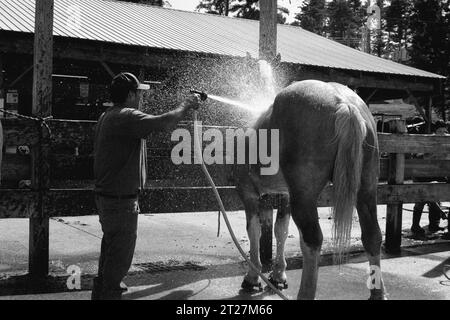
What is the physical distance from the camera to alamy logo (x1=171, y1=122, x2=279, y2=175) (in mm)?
4912

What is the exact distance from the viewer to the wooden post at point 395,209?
7.07m

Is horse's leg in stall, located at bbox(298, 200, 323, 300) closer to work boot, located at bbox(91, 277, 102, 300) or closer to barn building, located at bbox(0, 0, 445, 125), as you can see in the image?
work boot, located at bbox(91, 277, 102, 300)

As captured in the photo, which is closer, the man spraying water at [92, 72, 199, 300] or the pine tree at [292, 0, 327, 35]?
the man spraying water at [92, 72, 199, 300]

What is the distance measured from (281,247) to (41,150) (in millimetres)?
2626

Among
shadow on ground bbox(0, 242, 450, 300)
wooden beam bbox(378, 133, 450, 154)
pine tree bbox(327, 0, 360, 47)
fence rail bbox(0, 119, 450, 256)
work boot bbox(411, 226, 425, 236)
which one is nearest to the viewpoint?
shadow on ground bbox(0, 242, 450, 300)

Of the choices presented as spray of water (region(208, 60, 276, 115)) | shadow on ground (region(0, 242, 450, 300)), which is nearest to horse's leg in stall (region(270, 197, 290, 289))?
shadow on ground (region(0, 242, 450, 300))

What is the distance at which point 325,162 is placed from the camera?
4277mm

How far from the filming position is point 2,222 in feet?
28.5

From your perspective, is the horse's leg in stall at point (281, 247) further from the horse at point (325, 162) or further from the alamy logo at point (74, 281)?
the alamy logo at point (74, 281)

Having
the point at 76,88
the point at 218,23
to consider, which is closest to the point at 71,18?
the point at 76,88

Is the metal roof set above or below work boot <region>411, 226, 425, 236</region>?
above

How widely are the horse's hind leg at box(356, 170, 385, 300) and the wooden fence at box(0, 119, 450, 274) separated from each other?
162cm

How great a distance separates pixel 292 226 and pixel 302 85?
5173 millimetres

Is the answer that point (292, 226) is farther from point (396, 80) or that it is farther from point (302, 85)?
point (396, 80)
